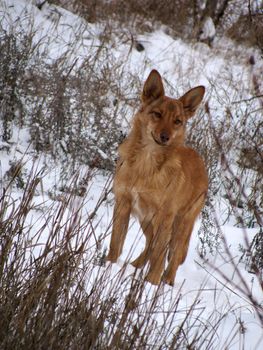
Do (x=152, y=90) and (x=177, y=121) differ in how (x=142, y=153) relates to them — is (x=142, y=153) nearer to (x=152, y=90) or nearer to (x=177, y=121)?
(x=177, y=121)

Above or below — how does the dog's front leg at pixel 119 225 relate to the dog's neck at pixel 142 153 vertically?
below

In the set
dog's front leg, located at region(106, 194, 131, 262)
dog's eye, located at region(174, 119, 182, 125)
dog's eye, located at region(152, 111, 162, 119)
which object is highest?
dog's eye, located at region(174, 119, 182, 125)

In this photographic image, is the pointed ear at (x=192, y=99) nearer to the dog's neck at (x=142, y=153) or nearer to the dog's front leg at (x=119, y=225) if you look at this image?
the dog's neck at (x=142, y=153)

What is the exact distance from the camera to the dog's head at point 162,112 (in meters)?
4.54

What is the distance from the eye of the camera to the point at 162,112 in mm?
4586

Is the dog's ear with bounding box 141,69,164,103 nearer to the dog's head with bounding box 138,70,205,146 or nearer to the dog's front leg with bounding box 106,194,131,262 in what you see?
the dog's head with bounding box 138,70,205,146

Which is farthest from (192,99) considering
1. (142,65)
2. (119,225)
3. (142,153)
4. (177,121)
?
(142,65)

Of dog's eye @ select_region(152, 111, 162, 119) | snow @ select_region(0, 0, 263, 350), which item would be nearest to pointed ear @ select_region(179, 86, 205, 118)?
dog's eye @ select_region(152, 111, 162, 119)

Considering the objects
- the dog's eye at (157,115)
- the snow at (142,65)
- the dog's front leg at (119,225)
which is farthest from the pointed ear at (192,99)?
the snow at (142,65)

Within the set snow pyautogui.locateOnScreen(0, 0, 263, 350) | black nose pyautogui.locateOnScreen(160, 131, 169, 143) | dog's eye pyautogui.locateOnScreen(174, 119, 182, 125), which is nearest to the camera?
black nose pyautogui.locateOnScreen(160, 131, 169, 143)

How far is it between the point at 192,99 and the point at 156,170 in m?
0.71

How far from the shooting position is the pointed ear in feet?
15.7

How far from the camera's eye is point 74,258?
2.55 meters

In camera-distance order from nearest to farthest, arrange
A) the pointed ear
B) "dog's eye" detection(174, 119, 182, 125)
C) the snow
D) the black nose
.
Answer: the black nose
"dog's eye" detection(174, 119, 182, 125)
the pointed ear
the snow
